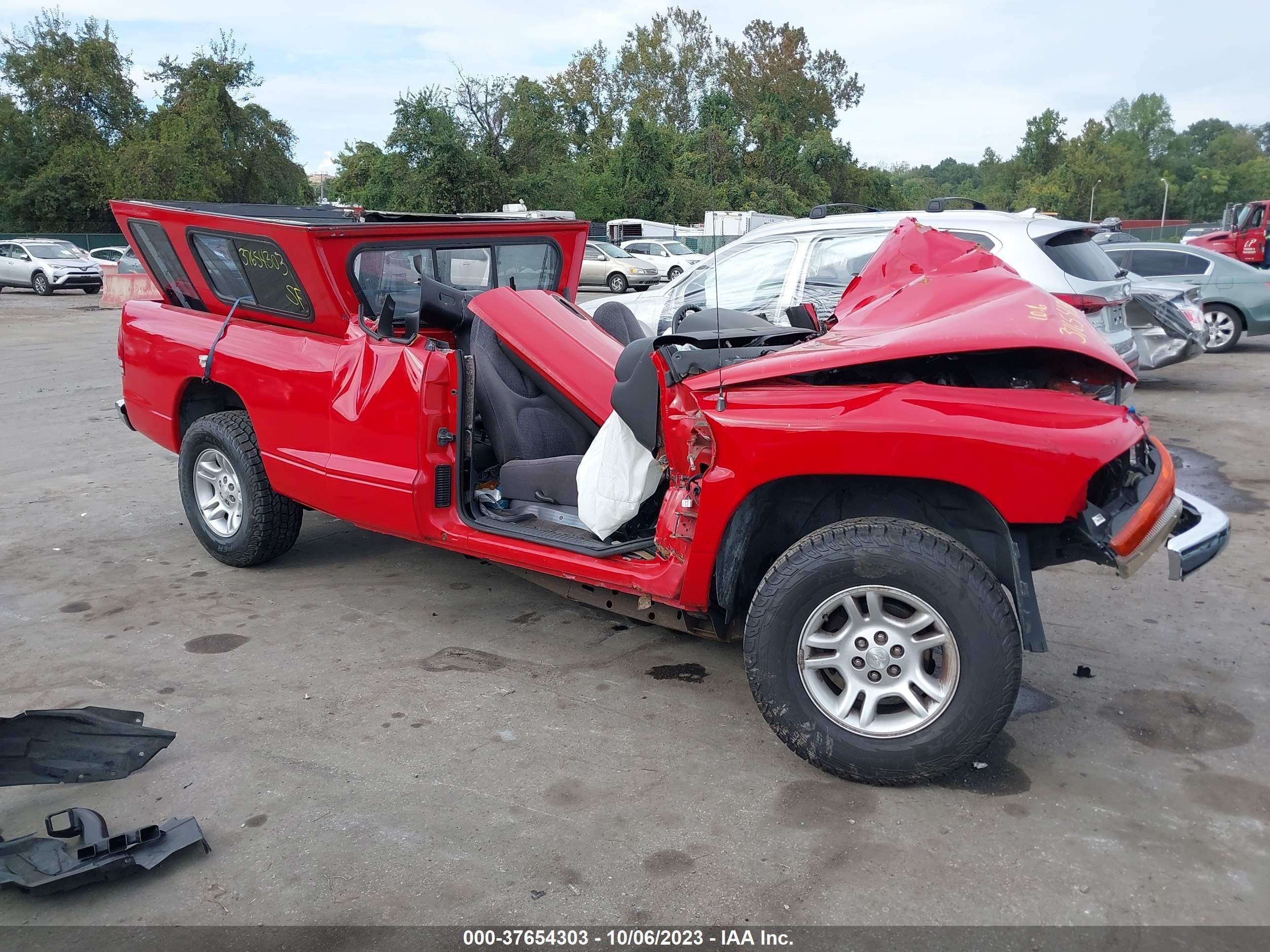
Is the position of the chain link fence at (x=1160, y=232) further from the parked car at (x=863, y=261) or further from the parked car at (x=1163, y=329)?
the parked car at (x=863, y=261)

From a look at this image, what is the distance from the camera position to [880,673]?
10.6 feet

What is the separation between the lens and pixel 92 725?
3.32m

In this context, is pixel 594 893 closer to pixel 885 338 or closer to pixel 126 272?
pixel 885 338

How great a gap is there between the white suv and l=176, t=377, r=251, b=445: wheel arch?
2496 mm

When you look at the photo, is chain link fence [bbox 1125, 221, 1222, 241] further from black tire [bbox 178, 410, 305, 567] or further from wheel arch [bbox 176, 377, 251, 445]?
black tire [bbox 178, 410, 305, 567]

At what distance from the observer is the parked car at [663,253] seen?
96.6 ft

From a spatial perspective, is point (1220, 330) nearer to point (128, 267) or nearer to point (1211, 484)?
point (1211, 484)

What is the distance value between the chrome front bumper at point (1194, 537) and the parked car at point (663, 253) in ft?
85.3

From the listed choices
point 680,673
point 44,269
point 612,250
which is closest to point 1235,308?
point 680,673

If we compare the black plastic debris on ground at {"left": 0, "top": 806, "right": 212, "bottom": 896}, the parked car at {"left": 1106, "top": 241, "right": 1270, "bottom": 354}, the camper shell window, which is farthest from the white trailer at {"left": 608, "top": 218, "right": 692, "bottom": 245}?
the black plastic debris on ground at {"left": 0, "top": 806, "right": 212, "bottom": 896}

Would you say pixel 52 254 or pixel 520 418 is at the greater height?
pixel 52 254

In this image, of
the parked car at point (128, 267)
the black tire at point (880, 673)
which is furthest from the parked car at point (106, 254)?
the black tire at point (880, 673)

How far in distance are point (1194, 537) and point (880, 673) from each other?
1.13m

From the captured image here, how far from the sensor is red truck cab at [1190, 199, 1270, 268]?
1964cm
